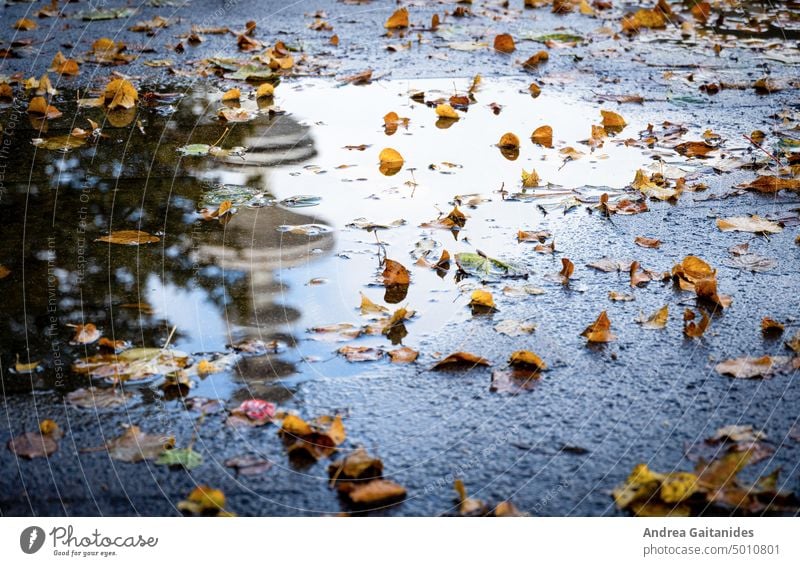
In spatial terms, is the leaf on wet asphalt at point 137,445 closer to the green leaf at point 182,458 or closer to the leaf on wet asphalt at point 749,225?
the green leaf at point 182,458

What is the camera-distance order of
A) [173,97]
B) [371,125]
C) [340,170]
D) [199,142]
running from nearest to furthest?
[340,170] < [199,142] < [371,125] < [173,97]

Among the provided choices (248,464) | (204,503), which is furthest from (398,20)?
(204,503)

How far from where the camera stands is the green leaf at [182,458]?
6.68 feet

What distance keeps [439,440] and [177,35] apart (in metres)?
4.97

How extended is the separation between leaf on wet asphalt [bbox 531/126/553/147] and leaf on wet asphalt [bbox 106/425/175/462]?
2.81 metres

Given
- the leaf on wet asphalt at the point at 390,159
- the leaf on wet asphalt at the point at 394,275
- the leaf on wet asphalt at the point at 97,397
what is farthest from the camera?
the leaf on wet asphalt at the point at 390,159

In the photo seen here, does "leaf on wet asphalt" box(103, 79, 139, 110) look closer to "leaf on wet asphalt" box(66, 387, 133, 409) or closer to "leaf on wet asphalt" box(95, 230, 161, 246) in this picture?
"leaf on wet asphalt" box(95, 230, 161, 246)

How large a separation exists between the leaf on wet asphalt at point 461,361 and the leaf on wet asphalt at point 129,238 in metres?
1.35

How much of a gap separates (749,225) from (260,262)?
Answer: 1.91 m

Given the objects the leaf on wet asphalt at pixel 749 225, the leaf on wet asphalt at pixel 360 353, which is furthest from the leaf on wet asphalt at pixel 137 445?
the leaf on wet asphalt at pixel 749 225
